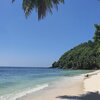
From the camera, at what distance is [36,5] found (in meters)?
14.9

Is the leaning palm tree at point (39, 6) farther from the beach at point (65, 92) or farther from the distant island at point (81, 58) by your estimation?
the distant island at point (81, 58)

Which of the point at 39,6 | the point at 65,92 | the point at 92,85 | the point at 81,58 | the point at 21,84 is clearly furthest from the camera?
the point at 81,58

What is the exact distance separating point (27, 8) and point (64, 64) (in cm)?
11752

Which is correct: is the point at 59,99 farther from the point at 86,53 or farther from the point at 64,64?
the point at 64,64

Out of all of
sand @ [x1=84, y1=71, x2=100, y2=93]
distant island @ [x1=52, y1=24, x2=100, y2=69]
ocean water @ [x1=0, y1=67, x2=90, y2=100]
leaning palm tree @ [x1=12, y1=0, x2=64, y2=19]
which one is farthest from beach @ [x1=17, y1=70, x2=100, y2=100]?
distant island @ [x1=52, y1=24, x2=100, y2=69]

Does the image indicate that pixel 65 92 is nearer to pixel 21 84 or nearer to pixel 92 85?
pixel 92 85

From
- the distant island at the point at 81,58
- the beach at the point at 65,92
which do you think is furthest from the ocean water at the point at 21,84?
the distant island at the point at 81,58

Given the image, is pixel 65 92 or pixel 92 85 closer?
pixel 65 92

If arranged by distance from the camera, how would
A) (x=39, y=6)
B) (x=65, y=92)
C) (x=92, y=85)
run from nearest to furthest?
(x=39, y=6), (x=65, y=92), (x=92, y=85)

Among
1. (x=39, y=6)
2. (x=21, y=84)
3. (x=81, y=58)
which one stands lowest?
(x=21, y=84)

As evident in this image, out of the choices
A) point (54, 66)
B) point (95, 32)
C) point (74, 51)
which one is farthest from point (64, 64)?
point (95, 32)

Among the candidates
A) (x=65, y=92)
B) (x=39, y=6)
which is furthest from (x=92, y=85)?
(x=39, y=6)

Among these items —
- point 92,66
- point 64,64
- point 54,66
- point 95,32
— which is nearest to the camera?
point 95,32

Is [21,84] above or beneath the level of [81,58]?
beneath
